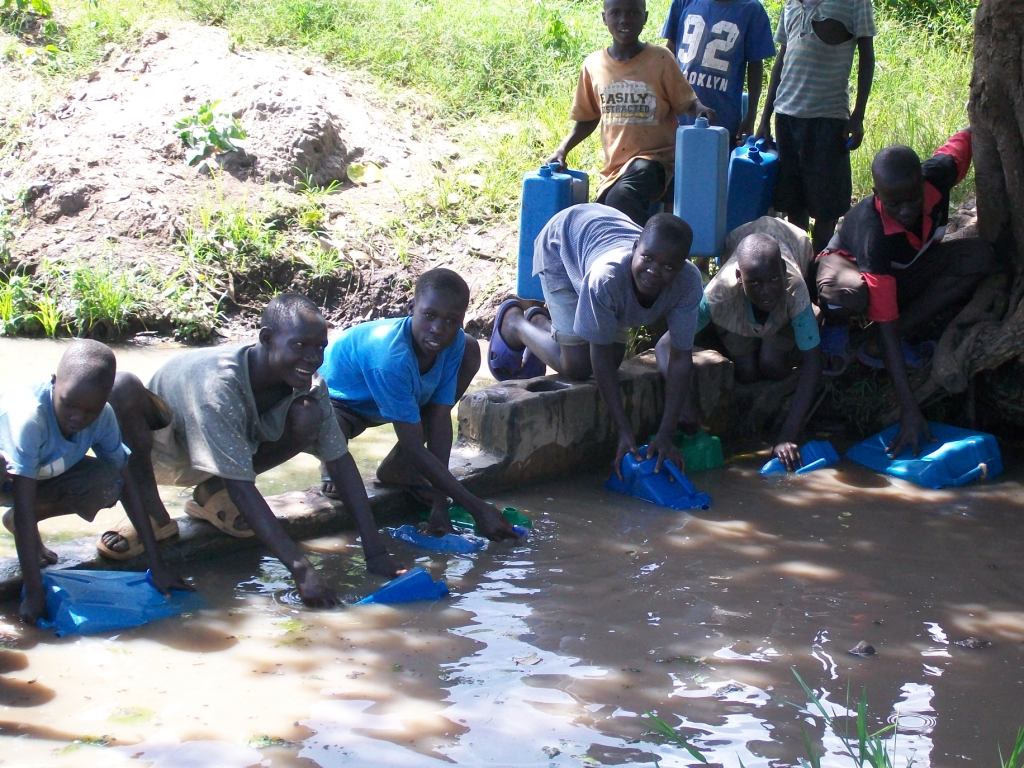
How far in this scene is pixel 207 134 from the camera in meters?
8.14

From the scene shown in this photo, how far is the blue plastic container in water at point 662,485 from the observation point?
15.8 ft

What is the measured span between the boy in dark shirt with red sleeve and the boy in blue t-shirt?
0.95 meters

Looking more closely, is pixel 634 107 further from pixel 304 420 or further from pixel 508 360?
pixel 304 420

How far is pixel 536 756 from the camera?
2910 millimetres

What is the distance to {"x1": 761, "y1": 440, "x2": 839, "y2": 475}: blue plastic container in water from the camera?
526cm

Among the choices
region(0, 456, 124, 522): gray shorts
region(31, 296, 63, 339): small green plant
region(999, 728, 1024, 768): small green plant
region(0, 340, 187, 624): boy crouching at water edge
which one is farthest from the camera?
region(31, 296, 63, 339): small green plant

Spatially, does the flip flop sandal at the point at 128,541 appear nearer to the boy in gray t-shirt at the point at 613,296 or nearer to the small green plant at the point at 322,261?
the boy in gray t-shirt at the point at 613,296

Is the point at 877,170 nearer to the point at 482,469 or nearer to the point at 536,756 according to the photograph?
the point at 482,469

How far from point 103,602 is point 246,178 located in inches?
195

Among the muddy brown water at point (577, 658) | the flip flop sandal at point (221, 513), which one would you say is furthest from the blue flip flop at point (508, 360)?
the flip flop sandal at point (221, 513)

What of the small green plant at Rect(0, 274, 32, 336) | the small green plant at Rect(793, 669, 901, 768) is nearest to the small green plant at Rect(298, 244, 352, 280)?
the small green plant at Rect(0, 274, 32, 336)

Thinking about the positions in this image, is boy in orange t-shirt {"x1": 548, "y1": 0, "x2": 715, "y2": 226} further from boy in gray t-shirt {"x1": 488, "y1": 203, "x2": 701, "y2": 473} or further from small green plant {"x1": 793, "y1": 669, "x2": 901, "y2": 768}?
small green plant {"x1": 793, "y1": 669, "x2": 901, "y2": 768}

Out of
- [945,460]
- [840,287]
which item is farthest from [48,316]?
[945,460]

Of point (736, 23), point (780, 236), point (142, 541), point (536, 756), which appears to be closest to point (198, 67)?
point (736, 23)
